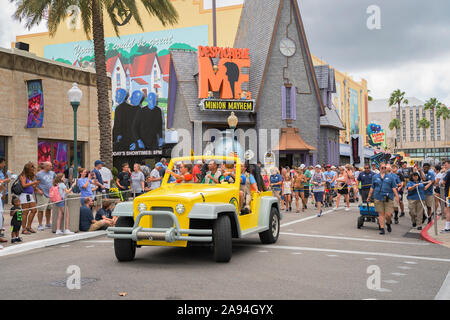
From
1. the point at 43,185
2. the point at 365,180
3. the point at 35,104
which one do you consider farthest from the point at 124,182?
the point at 35,104

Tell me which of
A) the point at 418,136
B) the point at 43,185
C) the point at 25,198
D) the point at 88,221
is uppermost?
the point at 418,136

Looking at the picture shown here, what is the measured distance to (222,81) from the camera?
104 feet

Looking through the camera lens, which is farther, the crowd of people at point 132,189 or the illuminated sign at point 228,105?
the illuminated sign at point 228,105

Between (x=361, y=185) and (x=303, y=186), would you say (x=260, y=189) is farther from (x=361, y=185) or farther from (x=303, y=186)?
(x=303, y=186)

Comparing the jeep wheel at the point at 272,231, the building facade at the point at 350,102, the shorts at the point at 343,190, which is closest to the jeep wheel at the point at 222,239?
the jeep wheel at the point at 272,231

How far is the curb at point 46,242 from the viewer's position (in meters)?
9.19

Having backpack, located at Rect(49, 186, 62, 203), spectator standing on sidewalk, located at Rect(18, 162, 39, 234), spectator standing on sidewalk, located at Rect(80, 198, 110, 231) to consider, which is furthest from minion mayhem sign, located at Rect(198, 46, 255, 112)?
spectator standing on sidewalk, located at Rect(18, 162, 39, 234)

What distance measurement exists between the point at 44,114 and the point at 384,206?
17.2m

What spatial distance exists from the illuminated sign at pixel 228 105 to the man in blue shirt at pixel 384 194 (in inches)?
783

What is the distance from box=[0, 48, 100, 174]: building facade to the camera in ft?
67.9

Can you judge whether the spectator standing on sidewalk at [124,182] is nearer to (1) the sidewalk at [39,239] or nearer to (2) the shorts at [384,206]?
(1) the sidewalk at [39,239]

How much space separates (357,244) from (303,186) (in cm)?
832

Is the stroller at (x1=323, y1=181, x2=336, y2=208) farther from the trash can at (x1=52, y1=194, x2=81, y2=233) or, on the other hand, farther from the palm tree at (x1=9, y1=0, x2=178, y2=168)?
the trash can at (x1=52, y1=194, x2=81, y2=233)

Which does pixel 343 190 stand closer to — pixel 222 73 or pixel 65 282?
pixel 65 282
